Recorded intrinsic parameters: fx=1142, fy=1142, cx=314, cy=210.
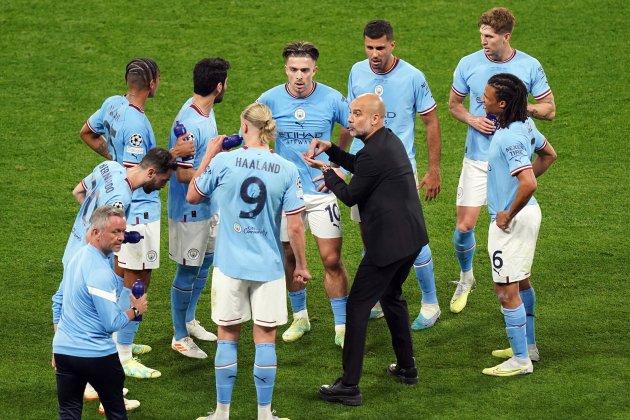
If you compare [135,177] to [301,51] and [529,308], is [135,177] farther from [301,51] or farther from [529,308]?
[529,308]

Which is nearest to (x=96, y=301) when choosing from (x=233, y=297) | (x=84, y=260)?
(x=84, y=260)

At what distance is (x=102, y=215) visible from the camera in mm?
7020

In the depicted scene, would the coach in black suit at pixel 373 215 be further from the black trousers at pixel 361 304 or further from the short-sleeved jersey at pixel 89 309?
the short-sleeved jersey at pixel 89 309

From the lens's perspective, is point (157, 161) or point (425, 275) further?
point (425, 275)

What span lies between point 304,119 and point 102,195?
2047 mm

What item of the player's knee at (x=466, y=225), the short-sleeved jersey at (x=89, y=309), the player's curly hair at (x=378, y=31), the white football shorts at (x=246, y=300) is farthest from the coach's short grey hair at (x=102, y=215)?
the player's knee at (x=466, y=225)

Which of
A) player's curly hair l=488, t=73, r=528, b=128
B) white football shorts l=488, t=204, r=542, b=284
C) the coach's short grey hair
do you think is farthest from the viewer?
white football shorts l=488, t=204, r=542, b=284

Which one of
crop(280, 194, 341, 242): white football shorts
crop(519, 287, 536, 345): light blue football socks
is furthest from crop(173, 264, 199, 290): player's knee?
crop(519, 287, 536, 345): light blue football socks

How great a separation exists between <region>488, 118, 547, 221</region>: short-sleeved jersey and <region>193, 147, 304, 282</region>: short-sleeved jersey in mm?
1540

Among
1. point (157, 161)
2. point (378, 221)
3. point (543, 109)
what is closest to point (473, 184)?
point (543, 109)

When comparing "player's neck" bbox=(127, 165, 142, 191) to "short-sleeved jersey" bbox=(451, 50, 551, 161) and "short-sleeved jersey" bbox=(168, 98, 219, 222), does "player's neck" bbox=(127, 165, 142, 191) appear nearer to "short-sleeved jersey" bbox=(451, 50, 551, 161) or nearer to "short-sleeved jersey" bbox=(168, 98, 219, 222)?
"short-sleeved jersey" bbox=(168, 98, 219, 222)

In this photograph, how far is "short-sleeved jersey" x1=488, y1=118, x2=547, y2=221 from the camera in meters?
8.12

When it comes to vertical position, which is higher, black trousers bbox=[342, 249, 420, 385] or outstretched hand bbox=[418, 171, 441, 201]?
outstretched hand bbox=[418, 171, 441, 201]

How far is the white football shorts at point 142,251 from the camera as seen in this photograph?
8.64 metres
